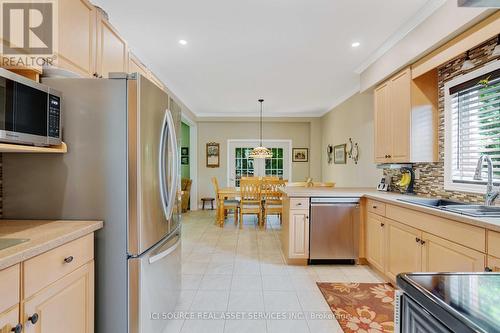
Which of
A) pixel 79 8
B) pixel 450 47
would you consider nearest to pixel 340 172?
pixel 450 47

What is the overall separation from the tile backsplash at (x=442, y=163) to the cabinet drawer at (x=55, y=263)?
9.63 feet

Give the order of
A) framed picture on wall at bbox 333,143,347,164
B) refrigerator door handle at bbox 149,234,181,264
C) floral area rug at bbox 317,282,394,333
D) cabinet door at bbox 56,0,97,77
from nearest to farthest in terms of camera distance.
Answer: cabinet door at bbox 56,0,97,77 → refrigerator door handle at bbox 149,234,181,264 → floral area rug at bbox 317,282,394,333 → framed picture on wall at bbox 333,143,347,164

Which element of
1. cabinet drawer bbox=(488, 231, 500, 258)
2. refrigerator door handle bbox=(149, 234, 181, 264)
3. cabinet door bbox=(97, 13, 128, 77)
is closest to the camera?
cabinet drawer bbox=(488, 231, 500, 258)

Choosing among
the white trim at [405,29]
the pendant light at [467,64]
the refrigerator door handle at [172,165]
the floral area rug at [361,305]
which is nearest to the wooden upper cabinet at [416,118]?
the white trim at [405,29]

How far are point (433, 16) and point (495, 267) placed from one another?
2.13 m

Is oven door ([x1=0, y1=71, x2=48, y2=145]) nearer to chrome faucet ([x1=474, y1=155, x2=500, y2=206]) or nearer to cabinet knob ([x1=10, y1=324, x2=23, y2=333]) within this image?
cabinet knob ([x1=10, y1=324, x2=23, y2=333])

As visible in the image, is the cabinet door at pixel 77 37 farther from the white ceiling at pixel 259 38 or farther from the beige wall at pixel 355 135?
the beige wall at pixel 355 135

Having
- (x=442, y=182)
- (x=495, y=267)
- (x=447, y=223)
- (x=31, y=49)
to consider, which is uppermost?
(x=31, y=49)

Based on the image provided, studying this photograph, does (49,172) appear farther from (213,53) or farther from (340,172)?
(340,172)

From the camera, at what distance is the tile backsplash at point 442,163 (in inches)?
86.7

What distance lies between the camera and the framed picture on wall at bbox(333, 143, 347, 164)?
5543 mm

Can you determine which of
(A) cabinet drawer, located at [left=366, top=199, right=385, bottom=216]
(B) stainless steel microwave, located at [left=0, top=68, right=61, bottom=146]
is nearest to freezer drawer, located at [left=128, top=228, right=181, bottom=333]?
(B) stainless steel microwave, located at [left=0, top=68, right=61, bottom=146]

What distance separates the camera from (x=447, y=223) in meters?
1.85

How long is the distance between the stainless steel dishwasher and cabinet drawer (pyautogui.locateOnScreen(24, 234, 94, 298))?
241 centimetres
